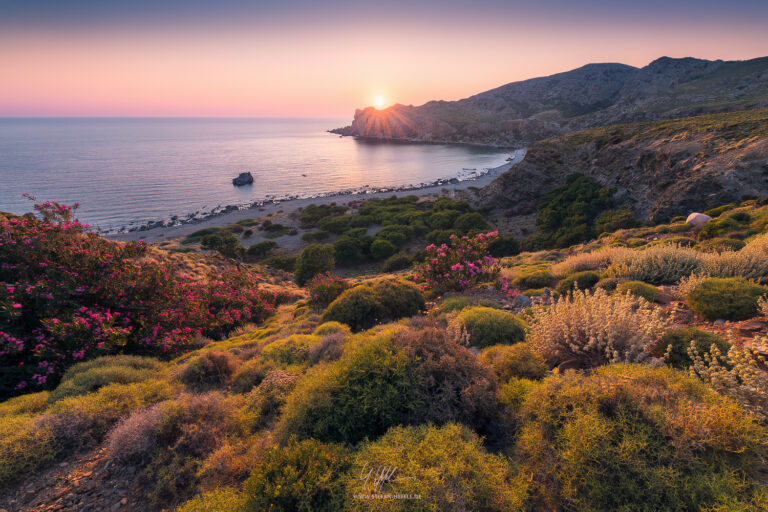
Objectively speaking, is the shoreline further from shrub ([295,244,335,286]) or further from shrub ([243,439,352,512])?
shrub ([243,439,352,512])

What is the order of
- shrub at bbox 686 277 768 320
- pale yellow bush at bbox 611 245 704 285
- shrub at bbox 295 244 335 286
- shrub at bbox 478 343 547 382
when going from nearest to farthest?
shrub at bbox 478 343 547 382
shrub at bbox 686 277 768 320
pale yellow bush at bbox 611 245 704 285
shrub at bbox 295 244 335 286

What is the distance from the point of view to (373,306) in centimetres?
823

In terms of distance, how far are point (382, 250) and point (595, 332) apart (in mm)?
26062

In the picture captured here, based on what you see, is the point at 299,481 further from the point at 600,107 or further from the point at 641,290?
the point at 600,107

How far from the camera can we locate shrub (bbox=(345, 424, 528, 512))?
96.9 inches

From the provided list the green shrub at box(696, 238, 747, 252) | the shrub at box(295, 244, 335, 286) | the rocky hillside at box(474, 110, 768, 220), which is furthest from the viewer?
the shrub at box(295, 244, 335, 286)

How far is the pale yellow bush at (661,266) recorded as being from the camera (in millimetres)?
7598

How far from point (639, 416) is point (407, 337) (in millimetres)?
2601

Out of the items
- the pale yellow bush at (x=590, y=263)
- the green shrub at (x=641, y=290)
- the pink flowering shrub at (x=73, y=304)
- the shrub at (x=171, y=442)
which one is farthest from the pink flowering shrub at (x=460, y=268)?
the pink flowering shrub at (x=73, y=304)

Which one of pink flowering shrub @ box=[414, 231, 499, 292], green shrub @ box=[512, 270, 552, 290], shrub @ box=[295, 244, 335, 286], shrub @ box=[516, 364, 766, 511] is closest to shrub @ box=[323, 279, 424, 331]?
pink flowering shrub @ box=[414, 231, 499, 292]

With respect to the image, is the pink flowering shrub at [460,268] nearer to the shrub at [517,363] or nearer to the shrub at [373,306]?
the shrub at [373,306]

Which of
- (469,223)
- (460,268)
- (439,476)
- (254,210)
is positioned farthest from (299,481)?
(254,210)

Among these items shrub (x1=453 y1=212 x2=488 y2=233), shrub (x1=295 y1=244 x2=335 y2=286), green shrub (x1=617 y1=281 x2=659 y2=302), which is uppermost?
green shrub (x1=617 y1=281 x2=659 y2=302)

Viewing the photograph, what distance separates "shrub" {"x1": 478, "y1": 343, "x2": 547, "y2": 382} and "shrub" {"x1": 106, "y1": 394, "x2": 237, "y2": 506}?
12.8 feet
